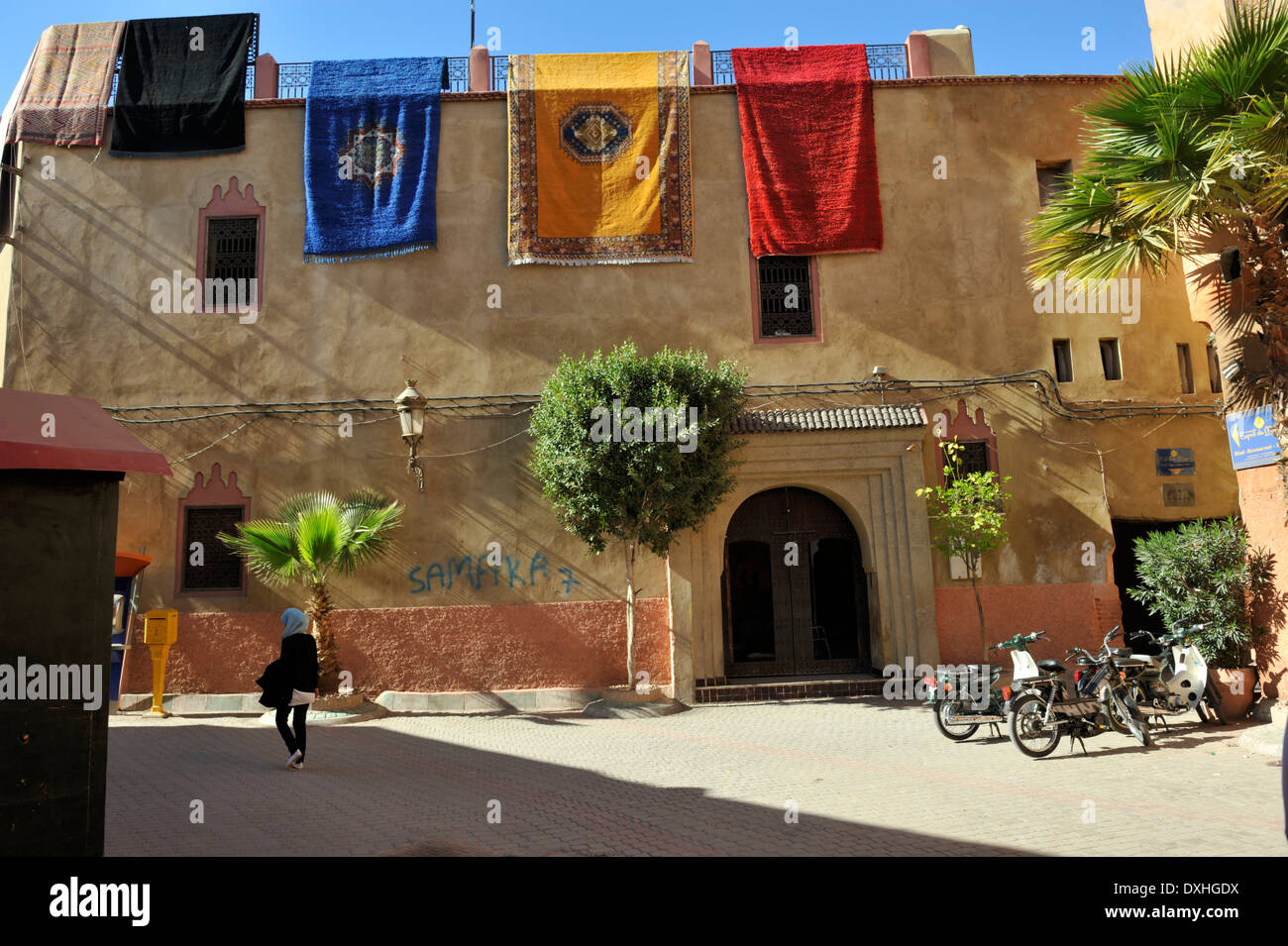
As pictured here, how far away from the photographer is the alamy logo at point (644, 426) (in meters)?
12.3

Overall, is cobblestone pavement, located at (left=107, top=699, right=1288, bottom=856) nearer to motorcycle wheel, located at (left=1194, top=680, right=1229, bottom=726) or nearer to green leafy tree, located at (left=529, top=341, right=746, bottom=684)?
motorcycle wheel, located at (left=1194, top=680, right=1229, bottom=726)

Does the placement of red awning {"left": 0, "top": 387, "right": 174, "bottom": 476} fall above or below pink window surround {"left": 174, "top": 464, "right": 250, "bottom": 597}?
below

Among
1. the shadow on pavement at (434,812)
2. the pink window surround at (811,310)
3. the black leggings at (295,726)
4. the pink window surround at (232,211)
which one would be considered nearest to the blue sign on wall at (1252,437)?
the pink window surround at (811,310)

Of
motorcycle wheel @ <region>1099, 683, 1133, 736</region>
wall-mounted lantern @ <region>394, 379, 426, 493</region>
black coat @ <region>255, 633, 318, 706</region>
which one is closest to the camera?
black coat @ <region>255, 633, 318, 706</region>

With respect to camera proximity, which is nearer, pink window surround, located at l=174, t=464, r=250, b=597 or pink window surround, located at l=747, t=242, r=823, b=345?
pink window surround, located at l=174, t=464, r=250, b=597

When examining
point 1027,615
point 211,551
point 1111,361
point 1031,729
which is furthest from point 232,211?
point 1111,361

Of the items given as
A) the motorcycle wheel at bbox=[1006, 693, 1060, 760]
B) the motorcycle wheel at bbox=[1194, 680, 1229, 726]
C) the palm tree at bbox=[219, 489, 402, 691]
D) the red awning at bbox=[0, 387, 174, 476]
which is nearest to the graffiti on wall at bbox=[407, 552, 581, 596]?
the palm tree at bbox=[219, 489, 402, 691]

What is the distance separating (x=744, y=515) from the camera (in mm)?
14914

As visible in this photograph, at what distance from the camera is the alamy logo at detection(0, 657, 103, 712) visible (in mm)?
4168

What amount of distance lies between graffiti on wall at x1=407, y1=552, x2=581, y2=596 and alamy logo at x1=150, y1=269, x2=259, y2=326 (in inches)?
205

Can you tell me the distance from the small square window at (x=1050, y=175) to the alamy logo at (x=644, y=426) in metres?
7.91

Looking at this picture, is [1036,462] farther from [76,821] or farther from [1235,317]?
[76,821]

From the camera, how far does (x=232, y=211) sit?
15.4 metres
